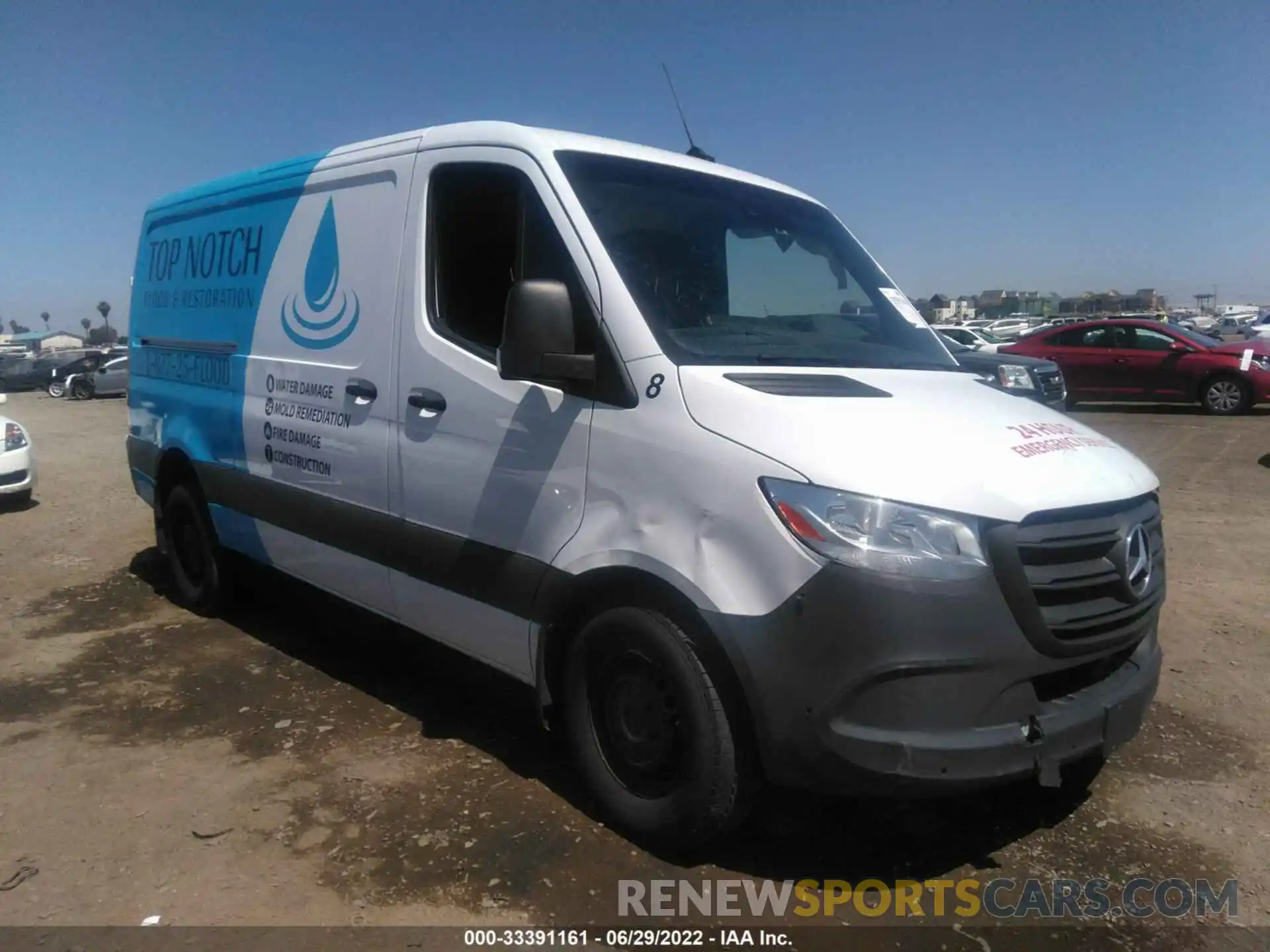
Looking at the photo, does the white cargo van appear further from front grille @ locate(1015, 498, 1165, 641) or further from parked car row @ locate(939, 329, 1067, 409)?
parked car row @ locate(939, 329, 1067, 409)

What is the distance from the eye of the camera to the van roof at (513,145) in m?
3.40

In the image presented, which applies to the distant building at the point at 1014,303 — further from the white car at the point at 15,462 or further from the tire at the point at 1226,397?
the white car at the point at 15,462

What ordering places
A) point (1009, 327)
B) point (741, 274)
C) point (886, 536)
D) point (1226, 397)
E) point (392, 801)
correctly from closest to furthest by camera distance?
1. point (886, 536)
2. point (392, 801)
3. point (741, 274)
4. point (1226, 397)
5. point (1009, 327)

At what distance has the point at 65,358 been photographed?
3181 centimetres

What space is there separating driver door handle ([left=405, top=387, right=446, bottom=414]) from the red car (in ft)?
44.6

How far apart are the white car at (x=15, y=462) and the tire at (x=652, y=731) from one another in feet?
27.8

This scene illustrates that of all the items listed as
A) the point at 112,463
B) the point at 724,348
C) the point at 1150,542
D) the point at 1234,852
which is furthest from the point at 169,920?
the point at 112,463

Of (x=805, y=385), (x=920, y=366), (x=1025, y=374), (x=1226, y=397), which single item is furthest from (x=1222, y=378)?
(x=805, y=385)

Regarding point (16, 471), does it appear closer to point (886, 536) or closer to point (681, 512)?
point (681, 512)

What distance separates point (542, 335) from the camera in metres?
2.93

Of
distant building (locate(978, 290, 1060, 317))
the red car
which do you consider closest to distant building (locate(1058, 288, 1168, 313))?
distant building (locate(978, 290, 1060, 317))

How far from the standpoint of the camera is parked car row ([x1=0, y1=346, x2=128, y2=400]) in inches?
1160

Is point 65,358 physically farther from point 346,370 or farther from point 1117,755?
point 1117,755

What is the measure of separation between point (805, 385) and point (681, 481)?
1.75ft
